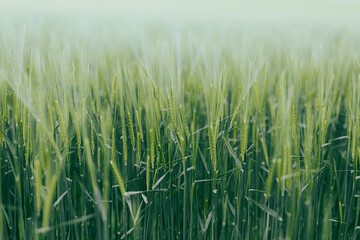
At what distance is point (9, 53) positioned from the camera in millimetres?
835

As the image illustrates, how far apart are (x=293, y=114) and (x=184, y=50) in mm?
919

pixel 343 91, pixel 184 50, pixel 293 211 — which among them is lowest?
pixel 293 211

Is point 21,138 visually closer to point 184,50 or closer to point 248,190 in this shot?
point 248,190

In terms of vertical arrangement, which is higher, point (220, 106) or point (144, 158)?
point (220, 106)

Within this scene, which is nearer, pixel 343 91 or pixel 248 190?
pixel 248 190

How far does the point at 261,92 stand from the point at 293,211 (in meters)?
0.30

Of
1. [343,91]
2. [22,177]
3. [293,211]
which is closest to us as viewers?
[293,211]

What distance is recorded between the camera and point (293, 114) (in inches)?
31.3

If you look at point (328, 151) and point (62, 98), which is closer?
point (62, 98)

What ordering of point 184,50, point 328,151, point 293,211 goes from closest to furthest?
point 293,211, point 328,151, point 184,50

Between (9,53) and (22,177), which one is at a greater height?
(9,53)

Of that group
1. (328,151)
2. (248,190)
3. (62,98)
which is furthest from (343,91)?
(62,98)

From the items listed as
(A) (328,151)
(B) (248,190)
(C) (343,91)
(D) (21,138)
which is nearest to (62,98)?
(D) (21,138)

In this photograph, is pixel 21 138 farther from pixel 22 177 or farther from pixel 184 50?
pixel 184 50
